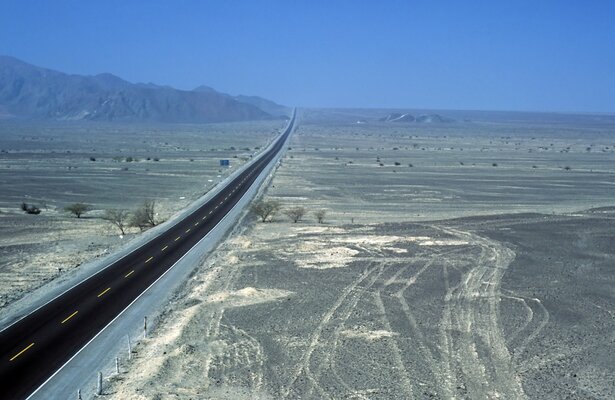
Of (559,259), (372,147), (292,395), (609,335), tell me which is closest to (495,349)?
(609,335)

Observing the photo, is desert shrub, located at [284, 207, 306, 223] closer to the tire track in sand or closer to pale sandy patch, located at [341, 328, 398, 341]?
the tire track in sand

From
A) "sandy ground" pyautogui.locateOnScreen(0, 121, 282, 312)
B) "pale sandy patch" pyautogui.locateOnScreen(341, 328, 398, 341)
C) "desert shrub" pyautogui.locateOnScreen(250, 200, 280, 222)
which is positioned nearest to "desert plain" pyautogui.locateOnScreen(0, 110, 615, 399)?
Result: "pale sandy patch" pyautogui.locateOnScreen(341, 328, 398, 341)

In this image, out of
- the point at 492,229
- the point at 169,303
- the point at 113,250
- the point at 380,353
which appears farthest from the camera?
the point at 492,229

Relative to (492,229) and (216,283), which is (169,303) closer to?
(216,283)

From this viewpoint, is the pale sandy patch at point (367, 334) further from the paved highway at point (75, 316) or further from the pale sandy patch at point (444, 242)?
the pale sandy patch at point (444, 242)

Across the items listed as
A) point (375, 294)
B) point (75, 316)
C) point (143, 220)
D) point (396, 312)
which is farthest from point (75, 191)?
point (396, 312)

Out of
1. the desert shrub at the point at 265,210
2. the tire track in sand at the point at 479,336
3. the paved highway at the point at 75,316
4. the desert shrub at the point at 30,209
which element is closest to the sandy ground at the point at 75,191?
the desert shrub at the point at 30,209
